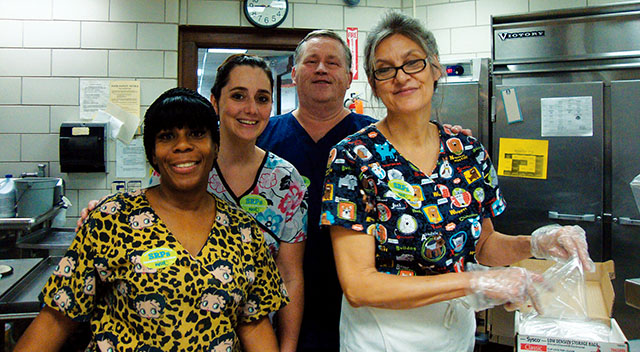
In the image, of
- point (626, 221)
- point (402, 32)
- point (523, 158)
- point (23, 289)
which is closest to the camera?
point (402, 32)

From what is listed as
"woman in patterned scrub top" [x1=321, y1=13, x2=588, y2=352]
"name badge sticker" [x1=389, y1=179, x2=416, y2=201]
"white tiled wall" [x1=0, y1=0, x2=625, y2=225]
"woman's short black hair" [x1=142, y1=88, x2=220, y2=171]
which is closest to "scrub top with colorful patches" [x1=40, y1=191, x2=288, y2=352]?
"woman's short black hair" [x1=142, y1=88, x2=220, y2=171]

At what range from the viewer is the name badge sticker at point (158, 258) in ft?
3.23

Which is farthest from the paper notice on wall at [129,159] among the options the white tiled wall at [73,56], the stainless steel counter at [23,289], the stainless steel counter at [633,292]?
the stainless steel counter at [633,292]

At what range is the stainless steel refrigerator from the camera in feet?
8.40

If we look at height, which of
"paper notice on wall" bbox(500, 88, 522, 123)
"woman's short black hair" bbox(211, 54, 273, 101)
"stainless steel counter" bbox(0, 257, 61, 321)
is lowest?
"stainless steel counter" bbox(0, 257, 61, 321)

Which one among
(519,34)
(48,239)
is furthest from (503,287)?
(48,239)

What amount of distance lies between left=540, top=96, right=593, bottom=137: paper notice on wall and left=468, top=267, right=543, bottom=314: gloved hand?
2.10 meters

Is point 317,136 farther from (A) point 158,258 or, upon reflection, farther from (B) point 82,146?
(B) point 82,146

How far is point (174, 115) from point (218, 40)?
2376mm

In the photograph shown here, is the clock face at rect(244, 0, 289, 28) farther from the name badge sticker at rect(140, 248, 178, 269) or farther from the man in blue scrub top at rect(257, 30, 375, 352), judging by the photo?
the name badge sticker at rect(140, 248, 178, 269)

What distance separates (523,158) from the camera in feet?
9.20

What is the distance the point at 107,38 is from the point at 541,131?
10.2 feet

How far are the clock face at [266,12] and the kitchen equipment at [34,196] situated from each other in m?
1.82

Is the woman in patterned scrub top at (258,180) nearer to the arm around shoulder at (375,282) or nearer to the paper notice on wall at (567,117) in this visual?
the arm around shoulder at (375,282)
